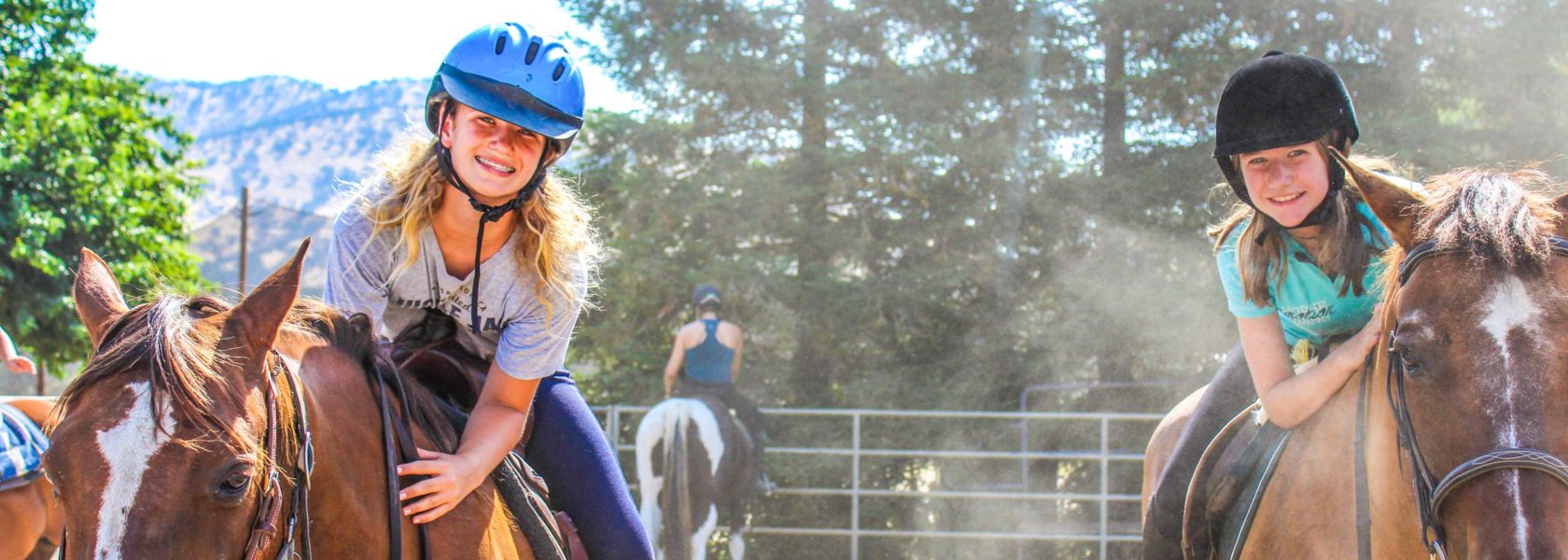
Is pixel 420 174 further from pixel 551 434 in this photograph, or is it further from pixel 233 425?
pixel 233 425

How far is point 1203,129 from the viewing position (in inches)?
532

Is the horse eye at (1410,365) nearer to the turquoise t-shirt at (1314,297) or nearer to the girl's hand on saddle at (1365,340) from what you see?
the girl's hand on saddle at (1365,340)

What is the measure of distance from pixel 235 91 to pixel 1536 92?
705 feet

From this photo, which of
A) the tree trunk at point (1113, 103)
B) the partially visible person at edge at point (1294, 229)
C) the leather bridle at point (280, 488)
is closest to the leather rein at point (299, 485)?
the leather bridle at point (280, 488)

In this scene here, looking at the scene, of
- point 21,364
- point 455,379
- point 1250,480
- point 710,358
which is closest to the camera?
point 455,379

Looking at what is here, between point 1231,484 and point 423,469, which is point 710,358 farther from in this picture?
point 423,469

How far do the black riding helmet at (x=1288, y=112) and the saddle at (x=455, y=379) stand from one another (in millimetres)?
2084

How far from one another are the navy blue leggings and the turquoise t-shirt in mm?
1770

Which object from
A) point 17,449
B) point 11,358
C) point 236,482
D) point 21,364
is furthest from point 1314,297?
point 21,364

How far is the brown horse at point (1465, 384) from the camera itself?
2119 millimetres

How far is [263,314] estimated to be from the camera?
1.97 m

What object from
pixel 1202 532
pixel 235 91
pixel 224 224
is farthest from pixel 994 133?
pixel 235 91

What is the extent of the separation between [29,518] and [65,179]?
8.58 meters

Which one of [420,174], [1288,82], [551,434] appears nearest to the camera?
[420,174]
